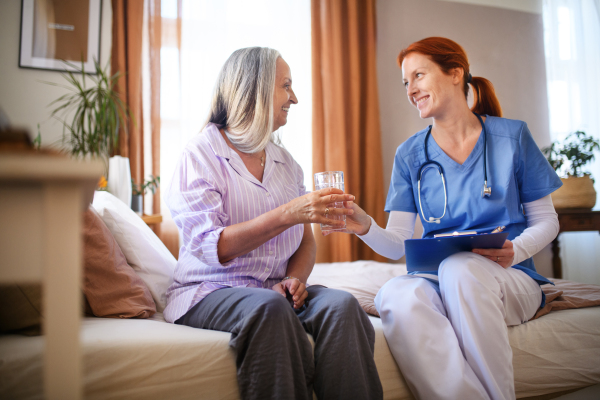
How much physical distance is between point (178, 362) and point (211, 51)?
8.66ft

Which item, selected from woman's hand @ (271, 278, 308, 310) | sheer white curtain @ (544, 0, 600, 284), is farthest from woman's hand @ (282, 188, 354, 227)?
sheer white curtain @ (544, 0, 600, 284)

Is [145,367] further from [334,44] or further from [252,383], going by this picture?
[334,44]

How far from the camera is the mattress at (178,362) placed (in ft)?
2.86

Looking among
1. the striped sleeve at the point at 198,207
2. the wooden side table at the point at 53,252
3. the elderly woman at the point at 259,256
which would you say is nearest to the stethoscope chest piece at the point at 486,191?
the elderly woman at the point at 259,256

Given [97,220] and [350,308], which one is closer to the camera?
[350,308]

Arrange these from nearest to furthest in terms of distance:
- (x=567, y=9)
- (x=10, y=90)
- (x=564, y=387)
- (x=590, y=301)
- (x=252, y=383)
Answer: (x=252, y=383) → (x=564, y=387) → (x=590, y=301) → (x=10, y=90) → (x=567, y=9)

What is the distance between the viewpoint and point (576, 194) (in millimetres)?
2732

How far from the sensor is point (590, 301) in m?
1.32

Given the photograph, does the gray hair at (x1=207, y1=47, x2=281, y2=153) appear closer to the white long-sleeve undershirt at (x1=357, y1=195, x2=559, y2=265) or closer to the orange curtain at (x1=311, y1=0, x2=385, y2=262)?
the white long-sleeve undershirt at (x1=357, y1=195, x2=559, y2=265)

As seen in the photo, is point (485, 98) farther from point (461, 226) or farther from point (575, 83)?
point (575, 83)

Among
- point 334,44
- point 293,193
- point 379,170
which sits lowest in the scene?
point 293,193

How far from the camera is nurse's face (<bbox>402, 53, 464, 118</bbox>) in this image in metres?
1.46

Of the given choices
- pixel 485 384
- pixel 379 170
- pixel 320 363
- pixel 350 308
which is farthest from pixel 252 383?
pixel 379 170

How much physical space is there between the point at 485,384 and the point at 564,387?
1.17 feet
